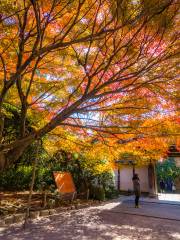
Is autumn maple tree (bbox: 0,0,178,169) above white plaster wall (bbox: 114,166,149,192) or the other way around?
above

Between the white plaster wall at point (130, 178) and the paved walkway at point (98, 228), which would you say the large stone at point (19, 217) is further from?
the white plaster wall at point (130, 178)

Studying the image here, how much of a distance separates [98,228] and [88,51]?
16.1 ft

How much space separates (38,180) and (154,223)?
23.4 ft

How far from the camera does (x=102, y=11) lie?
434 cm

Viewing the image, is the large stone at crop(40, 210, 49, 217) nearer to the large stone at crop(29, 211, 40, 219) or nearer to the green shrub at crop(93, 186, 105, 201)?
the large stone at crop(29, 211, 40, 219)

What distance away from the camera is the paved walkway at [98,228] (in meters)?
5.81

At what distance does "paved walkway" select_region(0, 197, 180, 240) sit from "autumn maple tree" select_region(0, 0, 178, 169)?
2692 millimetres

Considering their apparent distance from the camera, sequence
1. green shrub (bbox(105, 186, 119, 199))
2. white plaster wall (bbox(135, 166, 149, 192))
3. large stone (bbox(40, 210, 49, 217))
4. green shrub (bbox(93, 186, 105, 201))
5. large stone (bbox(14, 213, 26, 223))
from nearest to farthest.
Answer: large stone (bbox(14, 213, 26, 223))
large stone (bbox(40, 210, 49, 217))
green shrub (bbox(93, 186, 105, 201))
green shrub (bbox(105, 186, 119, 199))
white plaster wall (bbox(135, 166, 149, 192))

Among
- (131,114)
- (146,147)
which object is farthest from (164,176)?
(131,114)

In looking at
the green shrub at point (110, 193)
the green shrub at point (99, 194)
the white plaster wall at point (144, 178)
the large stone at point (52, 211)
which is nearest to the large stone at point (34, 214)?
the large stone at point (52, 211)

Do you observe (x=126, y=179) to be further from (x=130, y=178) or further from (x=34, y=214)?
(x=34, y=214)

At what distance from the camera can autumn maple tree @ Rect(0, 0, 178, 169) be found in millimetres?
3756

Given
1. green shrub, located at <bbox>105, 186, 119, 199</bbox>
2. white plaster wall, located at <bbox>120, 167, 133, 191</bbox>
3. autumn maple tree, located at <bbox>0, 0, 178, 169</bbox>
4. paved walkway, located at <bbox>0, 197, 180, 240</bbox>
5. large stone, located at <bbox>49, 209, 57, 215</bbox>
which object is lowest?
paved walkway, located at <bbox>0, 197, 180, 240</bbox>

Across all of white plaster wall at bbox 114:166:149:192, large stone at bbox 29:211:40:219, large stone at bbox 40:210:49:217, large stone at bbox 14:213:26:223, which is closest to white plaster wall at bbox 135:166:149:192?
white plaster wall at bbox 114:166:149:192
